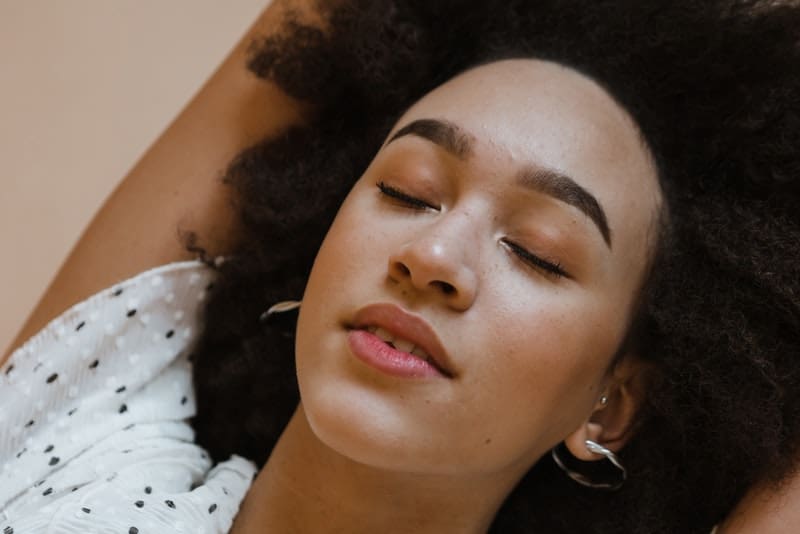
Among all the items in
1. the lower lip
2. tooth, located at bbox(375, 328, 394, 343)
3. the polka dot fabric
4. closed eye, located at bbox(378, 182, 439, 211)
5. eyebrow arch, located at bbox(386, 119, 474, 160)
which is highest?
eyebrow arch, located at bbox(386, 119, 474, 160)

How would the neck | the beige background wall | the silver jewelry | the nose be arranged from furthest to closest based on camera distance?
the beige background wall
the silver jewelry
the neck
the nose

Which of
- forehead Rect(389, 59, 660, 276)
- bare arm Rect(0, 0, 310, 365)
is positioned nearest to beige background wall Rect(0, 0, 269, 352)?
bare arm Rect(0, 0, 310, 365)

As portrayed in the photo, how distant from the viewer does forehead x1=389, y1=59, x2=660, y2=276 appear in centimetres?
109

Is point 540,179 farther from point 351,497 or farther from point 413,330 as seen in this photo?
point 351,497

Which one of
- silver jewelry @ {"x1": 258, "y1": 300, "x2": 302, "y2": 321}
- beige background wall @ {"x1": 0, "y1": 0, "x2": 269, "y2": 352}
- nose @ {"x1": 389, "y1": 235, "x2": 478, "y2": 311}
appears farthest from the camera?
beige background wall @ {"x1": 0, "y1": 0, "x2": 269, "y2": 352}

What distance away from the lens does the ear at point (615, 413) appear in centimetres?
118

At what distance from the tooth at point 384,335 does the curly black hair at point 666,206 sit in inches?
12.3

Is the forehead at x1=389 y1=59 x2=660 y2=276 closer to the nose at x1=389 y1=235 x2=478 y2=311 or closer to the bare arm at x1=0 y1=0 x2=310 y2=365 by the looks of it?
the nose at x1=389 y1=235 x2=478 y2=311

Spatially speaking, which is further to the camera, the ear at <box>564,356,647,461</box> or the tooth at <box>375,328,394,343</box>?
the ear at <box>564,356,647,461</box>

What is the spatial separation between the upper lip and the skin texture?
0.01 metres

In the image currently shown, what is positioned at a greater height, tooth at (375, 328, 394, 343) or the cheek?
the cheek

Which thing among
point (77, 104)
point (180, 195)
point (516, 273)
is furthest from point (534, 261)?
point (77, 104)

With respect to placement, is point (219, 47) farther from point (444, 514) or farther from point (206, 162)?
point (444, 514)

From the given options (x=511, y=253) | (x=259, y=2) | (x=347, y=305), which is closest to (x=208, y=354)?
(x=347, y=305)
